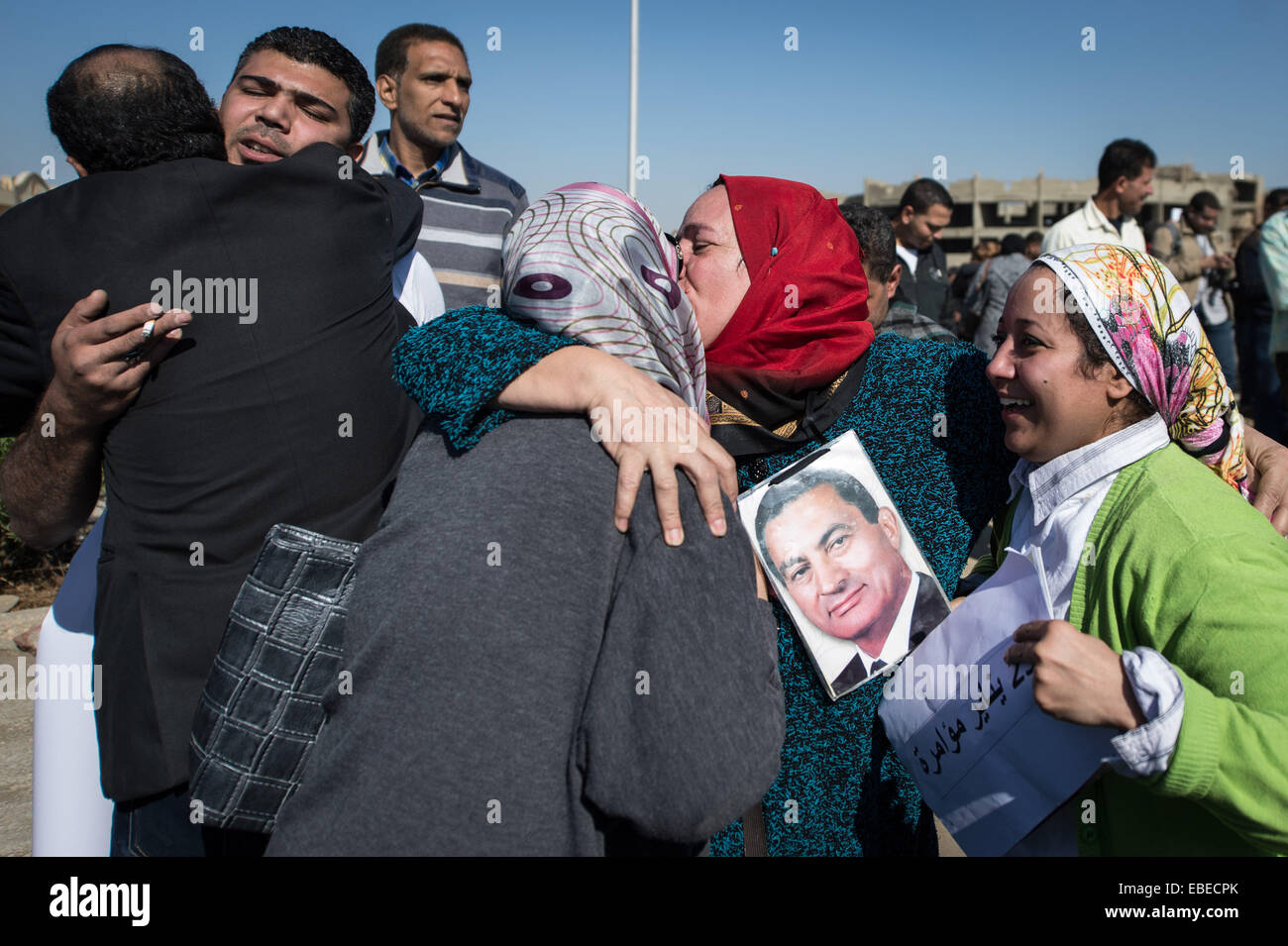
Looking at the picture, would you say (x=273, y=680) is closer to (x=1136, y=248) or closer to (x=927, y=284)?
(x=1136, y=248)

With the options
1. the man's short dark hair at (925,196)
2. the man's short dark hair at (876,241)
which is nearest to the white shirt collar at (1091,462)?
the man's short dark hair at (876,241)

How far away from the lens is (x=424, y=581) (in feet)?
3.68

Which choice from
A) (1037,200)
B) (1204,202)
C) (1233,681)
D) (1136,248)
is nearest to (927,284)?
(1136,248)

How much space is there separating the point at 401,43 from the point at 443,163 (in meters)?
0.67

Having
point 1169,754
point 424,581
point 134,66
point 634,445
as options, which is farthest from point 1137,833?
point 134,66

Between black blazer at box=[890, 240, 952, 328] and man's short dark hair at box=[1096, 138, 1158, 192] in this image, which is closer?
man's short dark hair at box=[1096, 138, 1158, 192]

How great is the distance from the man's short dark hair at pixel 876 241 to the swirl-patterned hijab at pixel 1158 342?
2.05 meters

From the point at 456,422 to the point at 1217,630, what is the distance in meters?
1.15

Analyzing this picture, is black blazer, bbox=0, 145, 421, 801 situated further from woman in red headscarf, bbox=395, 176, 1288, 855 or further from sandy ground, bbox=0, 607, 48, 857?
sandy ground, bbox=0, 607, 48, 857

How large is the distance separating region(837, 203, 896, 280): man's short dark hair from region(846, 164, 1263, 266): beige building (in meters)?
10.7

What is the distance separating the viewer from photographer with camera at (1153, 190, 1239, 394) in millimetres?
7250

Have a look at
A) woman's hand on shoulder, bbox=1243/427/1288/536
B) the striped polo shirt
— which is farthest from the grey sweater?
the striped polo shirt
